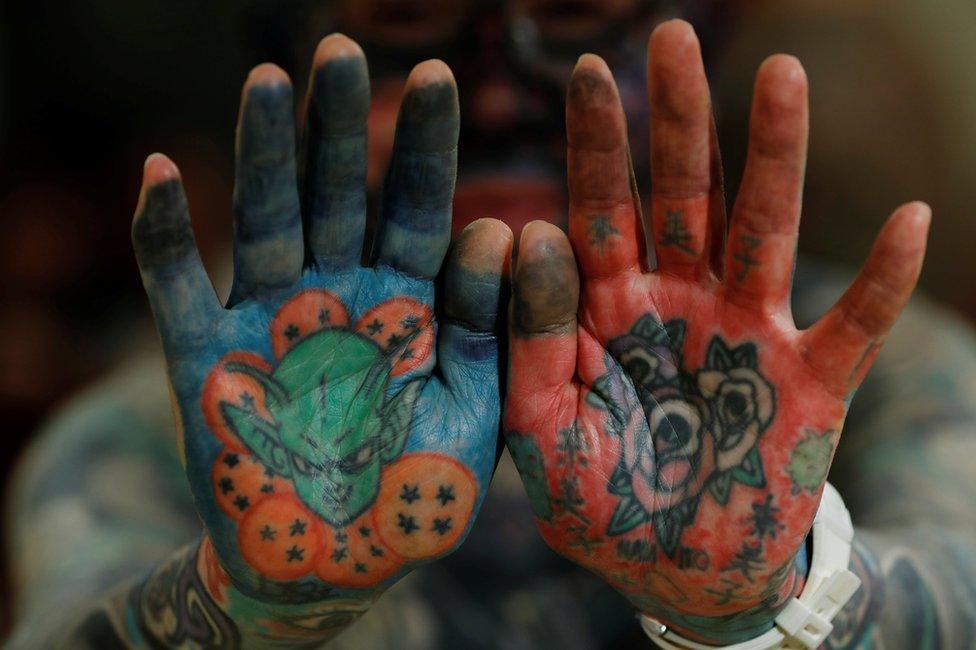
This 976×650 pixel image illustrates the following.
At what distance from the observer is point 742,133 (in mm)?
2975

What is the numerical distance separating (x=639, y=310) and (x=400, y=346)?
0.23m

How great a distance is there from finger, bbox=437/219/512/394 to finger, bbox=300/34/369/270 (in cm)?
10

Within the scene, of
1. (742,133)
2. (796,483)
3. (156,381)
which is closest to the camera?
(796,483)

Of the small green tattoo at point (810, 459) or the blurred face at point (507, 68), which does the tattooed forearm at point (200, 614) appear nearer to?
the small green tattoo at point (810, 459)

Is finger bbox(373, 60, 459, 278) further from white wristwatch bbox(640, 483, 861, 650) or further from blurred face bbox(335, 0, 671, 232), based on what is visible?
blurred face bbox(335, 0, 671, 232)

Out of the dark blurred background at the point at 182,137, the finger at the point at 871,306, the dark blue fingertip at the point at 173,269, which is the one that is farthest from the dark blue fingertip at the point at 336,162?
the dark blurred background at the point at 182,137

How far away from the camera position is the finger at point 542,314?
3.09 ft

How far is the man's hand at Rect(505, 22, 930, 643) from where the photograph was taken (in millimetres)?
901

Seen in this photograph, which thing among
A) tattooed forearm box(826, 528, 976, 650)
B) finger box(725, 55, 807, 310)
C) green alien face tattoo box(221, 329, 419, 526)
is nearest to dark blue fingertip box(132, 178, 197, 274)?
green alien face tattoo box(221, 329, 419, 526)

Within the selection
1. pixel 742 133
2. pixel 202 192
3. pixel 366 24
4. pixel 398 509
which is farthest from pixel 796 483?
pixel 202 192

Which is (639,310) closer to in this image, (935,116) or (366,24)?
(366,24)

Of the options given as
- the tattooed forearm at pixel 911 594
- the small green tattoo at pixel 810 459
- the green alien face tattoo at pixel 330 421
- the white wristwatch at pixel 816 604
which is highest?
the green alien face tattoo at pixel 330 421

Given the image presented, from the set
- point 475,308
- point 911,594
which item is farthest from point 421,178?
point 911,594

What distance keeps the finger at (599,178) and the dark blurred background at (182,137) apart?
1.52 meters
